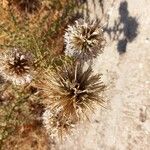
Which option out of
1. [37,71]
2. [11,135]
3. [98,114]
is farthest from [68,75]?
[11,135]

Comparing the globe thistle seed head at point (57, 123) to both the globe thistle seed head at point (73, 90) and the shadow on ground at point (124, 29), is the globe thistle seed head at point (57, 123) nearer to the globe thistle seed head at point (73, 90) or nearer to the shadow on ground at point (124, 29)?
the globe thistle seed head at point (73, 90)

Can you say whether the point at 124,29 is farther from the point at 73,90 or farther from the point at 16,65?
the point at 16,65

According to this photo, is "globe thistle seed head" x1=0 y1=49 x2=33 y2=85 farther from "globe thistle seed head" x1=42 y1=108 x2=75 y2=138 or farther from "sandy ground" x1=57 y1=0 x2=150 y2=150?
"sandy ground" x1=57 y1=0 x2=150 y2=150

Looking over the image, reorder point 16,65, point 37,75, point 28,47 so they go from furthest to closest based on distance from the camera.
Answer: point 28,47 → point 37,75 → point 16,65

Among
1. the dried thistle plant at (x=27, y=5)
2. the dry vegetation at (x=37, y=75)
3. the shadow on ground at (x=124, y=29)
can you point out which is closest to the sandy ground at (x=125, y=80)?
the shadow on ground at (x=124, y=29)

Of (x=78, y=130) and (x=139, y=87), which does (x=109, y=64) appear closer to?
(x=139, y=87)

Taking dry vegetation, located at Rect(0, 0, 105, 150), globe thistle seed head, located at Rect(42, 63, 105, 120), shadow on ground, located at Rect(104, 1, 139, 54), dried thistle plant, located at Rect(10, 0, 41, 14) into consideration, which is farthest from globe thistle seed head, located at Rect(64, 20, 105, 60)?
dried thistle plant, located at Rect(10, 0, 41, 14)

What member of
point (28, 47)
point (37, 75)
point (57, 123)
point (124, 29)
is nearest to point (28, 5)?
point (28, 47)
